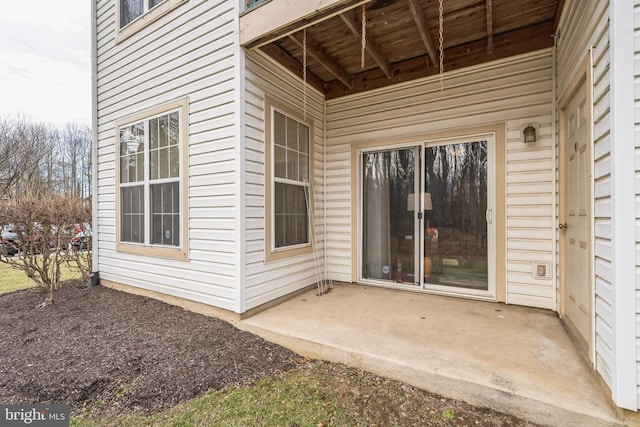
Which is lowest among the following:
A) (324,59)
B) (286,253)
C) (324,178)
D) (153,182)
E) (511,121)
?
Result: (286,253)

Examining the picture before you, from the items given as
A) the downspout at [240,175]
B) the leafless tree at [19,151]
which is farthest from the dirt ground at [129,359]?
the leafless tree at [19,151]

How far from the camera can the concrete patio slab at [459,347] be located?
5.61 ft

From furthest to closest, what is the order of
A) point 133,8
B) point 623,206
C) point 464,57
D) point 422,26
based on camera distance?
point 133,8 → point 464,57 → point 422,26 → point 623,206

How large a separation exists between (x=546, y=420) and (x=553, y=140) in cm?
281

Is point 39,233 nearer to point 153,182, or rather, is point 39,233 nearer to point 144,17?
point 153,182

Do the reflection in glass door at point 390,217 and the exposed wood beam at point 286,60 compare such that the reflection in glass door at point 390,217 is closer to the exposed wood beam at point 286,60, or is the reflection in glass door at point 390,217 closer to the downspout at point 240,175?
the exposed wood beam at point 286,60

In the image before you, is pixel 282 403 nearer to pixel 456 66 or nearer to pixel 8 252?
pixel 456 66

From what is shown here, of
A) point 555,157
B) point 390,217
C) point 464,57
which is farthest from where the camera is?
point 390,217

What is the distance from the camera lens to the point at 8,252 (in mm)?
4199

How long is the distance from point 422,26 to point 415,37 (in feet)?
1.74

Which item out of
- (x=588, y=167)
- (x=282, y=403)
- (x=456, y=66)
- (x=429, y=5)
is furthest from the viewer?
(x=456, y=66)

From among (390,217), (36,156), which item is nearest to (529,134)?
(390,217)

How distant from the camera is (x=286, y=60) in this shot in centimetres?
372

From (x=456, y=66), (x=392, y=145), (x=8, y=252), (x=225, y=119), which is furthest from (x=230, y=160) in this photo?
(x=8, y=252)
